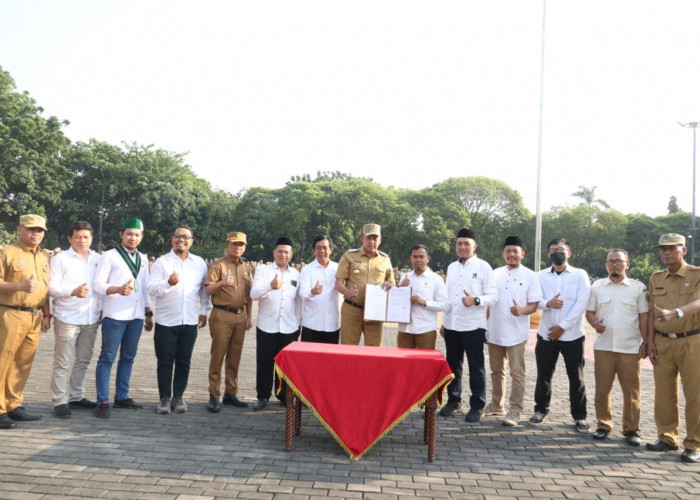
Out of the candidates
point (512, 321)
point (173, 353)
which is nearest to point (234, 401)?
point (173, 353)

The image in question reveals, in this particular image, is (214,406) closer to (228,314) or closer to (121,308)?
(228,314)

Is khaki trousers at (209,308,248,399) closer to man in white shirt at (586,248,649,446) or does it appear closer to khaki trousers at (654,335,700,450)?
man in white shirt at (586,248,649,446)

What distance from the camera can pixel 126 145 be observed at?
166ft

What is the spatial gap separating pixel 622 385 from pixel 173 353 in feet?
17.2

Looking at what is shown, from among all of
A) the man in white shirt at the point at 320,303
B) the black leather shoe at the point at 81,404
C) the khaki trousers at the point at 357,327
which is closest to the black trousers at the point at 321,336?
the man in white shirt at the point at 320,303

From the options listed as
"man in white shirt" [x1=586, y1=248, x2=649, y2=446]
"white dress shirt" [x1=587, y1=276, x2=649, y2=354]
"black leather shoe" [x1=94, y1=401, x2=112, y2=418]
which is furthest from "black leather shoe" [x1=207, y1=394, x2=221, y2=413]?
"white dress shirt" [x1=587, y1=276, x2=649, y2=354]

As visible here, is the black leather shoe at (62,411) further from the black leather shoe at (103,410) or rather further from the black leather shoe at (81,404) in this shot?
the black leather shoe at (81,404)

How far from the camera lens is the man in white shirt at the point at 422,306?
646cm

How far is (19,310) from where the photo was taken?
17.9 ft

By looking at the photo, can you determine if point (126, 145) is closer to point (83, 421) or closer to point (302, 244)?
point (302, 244)

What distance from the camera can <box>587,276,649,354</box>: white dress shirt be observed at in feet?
19.1

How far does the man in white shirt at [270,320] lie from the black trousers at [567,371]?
3.10 m

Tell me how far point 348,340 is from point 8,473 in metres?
3.76

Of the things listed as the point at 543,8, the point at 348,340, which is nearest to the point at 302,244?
the point at 543,8
